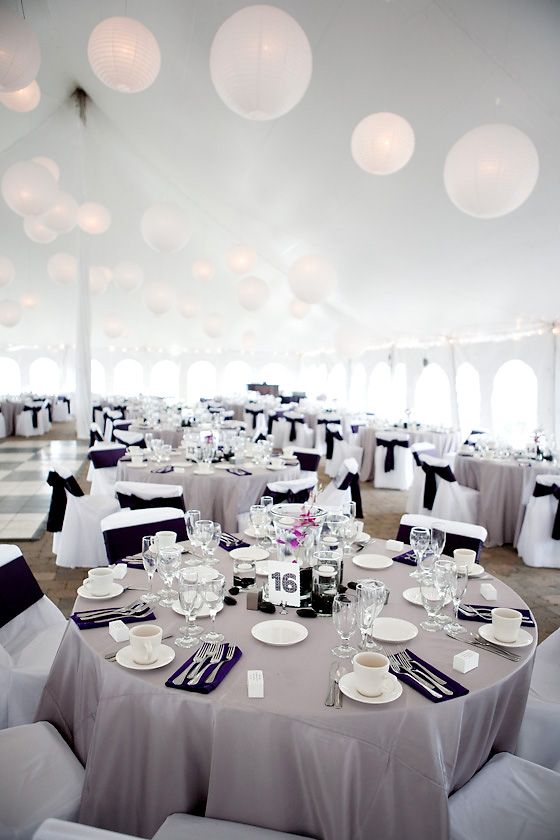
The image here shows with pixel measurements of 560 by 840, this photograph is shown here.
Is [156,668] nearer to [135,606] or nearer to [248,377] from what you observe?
[135,606]

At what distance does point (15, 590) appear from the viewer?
8.20ft

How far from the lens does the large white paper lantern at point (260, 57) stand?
2738 millimetres

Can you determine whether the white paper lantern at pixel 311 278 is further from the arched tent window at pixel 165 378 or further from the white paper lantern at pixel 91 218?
the arched tent window at pixel 165 378

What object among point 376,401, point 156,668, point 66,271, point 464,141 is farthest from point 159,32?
point 376,401

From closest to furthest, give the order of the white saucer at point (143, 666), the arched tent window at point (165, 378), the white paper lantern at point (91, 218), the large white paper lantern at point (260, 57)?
the white saucer at point (143, 666), the large white paper lantern at point (260, 57), the white paper lantern at point (91, 218), the arched tent window at point (165, 378)

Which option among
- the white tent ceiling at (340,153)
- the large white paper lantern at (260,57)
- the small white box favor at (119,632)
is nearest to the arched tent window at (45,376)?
the white tent ceiling at (340,153)

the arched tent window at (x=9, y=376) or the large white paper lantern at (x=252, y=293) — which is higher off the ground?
the large white paper lantern at (x=252, y=293)

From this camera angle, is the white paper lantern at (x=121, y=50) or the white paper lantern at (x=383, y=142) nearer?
the white paper lantern at (x=121, y=50)

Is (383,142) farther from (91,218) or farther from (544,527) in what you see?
(91,218)

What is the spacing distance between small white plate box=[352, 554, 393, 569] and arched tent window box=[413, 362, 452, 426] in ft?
35.2

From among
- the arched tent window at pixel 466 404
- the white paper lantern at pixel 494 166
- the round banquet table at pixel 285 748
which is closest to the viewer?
the round banquet table at pixel 285 748

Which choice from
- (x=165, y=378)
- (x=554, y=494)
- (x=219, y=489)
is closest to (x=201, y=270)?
(x=219, y=489)

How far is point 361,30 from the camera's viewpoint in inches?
199

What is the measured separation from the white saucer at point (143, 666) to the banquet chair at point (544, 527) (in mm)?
4292
